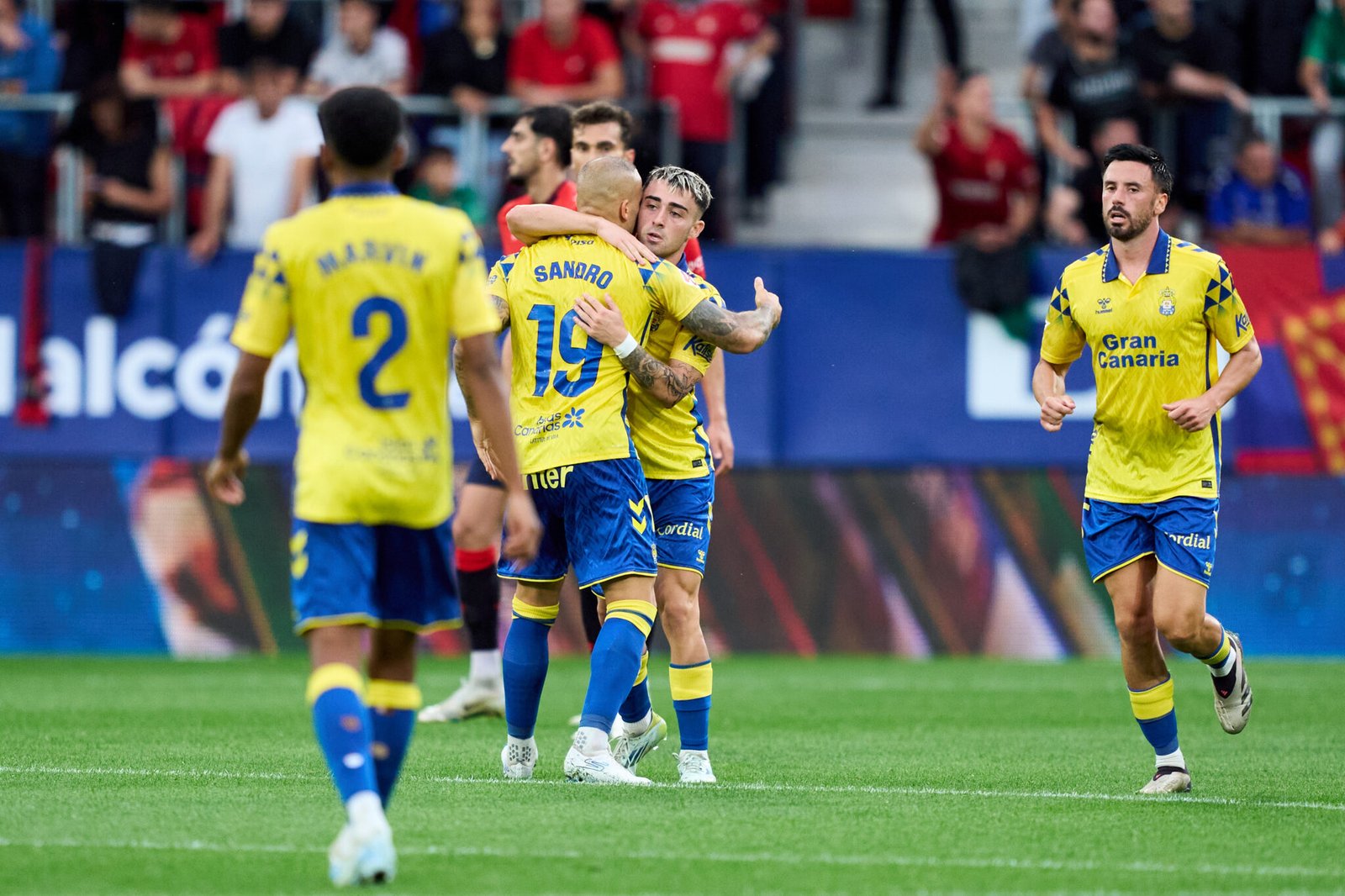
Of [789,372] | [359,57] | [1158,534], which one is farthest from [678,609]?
[359,57]

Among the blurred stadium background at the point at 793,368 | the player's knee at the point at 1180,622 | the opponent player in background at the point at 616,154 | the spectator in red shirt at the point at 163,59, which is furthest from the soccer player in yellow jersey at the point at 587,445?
the spectator in red shirt at the point at 163,59

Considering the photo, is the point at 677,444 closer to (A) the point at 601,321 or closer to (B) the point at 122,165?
(A) the point at 601,321

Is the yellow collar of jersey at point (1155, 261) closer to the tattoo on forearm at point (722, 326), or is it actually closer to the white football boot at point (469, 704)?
the tattoo on forearm at point (722, 326)

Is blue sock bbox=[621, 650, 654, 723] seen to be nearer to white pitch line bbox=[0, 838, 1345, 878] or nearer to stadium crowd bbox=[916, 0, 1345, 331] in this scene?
white pitch line bbox=[0, 838, 1345, 878]

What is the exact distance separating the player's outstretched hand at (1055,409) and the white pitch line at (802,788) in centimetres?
134

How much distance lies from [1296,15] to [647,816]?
12.0 meters

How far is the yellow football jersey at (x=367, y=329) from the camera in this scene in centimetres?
532

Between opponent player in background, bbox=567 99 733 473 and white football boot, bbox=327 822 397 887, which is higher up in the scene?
opponent player in background, bbox=567 99 733 473

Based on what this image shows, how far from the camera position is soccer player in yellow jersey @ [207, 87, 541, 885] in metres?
5.32

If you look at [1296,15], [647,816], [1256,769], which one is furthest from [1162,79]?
[647,816]

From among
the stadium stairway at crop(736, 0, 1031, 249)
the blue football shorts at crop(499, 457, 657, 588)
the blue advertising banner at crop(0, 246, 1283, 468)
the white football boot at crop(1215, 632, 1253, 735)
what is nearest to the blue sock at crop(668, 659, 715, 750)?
the blue football shorts at crop(499, 457, 657, 588)

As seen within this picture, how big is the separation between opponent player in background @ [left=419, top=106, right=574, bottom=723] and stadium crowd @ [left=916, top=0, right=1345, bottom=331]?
608 cm

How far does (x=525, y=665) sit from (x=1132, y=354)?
254cm

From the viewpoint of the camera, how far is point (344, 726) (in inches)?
204
